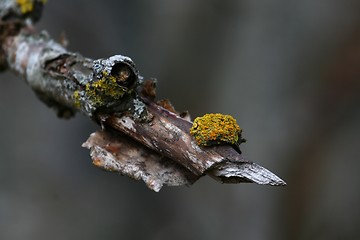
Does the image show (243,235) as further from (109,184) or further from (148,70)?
(148,70)

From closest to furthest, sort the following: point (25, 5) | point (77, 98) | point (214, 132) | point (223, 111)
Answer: point (214, 132) → point (77, 98) → point (25, 5) → point (223, 111)

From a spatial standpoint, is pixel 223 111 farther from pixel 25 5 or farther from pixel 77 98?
pixel 77 98

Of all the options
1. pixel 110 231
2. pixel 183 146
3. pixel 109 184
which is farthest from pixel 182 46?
pixel 183 146

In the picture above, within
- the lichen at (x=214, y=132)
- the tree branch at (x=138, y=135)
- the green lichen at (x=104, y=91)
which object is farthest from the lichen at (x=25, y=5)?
the lichen at (x=214, y=132)

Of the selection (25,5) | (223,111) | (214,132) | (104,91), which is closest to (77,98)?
(104,91)

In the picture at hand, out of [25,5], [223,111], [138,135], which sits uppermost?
[223,111]

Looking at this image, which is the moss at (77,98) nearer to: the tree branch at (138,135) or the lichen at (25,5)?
the tree branch at (138,135)
